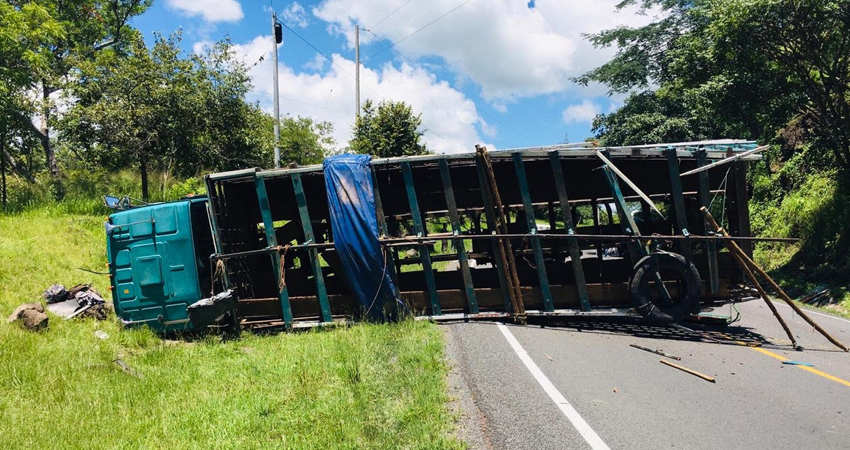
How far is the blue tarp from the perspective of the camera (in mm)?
8211

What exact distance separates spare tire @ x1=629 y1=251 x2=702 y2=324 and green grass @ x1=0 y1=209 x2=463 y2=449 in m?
3.32

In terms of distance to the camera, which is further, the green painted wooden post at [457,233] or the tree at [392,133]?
the tree at [392,133]

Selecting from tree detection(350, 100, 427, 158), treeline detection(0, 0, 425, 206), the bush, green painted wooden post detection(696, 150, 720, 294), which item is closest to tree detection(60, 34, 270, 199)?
treeline detection(0, 0, 425, 206)

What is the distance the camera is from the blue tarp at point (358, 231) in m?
8.21

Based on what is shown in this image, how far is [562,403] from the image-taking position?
4855mm

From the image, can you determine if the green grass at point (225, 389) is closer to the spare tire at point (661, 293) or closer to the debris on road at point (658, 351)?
the debris on road at point (658, 351)

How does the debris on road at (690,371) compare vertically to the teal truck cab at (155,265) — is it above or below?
below

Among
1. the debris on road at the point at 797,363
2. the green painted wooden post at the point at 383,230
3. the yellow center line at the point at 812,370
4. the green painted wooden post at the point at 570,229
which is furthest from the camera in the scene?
the green painted wooden post at the point at 383,230

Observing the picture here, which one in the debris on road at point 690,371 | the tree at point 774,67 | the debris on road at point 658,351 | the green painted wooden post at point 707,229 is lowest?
the debris on road at point 690,371

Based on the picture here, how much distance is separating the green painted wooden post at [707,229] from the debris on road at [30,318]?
1112cm

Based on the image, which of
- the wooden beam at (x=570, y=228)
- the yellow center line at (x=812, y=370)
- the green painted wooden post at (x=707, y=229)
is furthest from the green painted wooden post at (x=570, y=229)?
the yellow center line at (x=812, y=370)

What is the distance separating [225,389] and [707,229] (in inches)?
292

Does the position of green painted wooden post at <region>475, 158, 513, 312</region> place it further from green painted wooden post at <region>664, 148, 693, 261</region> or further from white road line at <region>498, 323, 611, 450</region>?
green painted wooden post at <region>664, 148, 693, 261</region>

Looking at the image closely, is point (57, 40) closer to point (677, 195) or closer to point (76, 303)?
point (76, 303)
